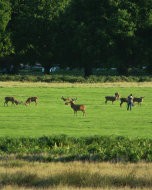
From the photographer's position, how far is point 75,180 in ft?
59.4

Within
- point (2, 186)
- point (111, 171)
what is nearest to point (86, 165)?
point (111, 171)

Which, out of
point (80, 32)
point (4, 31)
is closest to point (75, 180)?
point (80, 32)

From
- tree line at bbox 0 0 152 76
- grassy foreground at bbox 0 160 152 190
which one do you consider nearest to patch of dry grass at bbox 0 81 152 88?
tree line at bbox 0 0 152 76

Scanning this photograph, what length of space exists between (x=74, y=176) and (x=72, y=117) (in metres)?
22.1

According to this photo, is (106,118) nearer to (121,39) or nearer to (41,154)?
(41,154)

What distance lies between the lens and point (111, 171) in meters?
19.6

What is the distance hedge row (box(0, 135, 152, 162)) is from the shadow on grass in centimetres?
442

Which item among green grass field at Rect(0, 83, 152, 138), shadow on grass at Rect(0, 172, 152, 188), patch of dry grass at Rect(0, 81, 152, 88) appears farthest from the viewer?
patch of dry grass at Rect(0, 81, 152, 88)

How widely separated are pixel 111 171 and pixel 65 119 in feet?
63.7

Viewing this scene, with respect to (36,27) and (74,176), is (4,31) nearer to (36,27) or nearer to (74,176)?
(36,27)

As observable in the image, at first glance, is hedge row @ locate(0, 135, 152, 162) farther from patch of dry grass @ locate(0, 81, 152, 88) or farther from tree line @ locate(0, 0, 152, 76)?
tree line @ locate(0, 0, 152, 76)

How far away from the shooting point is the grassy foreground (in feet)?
56.7

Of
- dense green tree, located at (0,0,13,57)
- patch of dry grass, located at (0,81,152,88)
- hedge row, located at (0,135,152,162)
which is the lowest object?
hedge row, located at (0,135,152,162)

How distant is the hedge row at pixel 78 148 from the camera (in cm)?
2341
